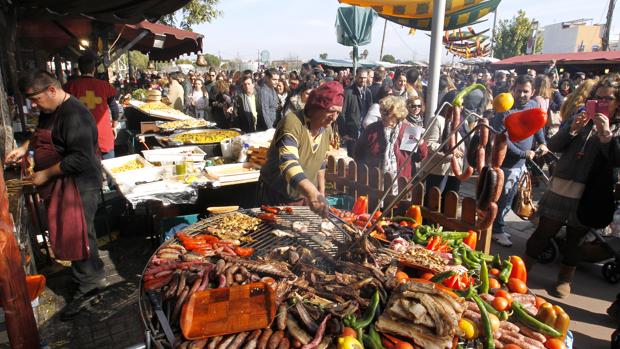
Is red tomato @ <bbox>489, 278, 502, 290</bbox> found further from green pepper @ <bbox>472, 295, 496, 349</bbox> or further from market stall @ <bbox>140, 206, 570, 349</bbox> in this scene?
green pepper @ <bbox>472, 295, 496, 349</bbox>

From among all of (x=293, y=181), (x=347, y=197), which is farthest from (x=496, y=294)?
(x=347, y=197)

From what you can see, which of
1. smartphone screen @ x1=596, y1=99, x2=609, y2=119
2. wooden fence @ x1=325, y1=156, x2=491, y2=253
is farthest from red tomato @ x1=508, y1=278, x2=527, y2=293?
smartphone screen @ x1=596, y1=99, x2=609, y2=119

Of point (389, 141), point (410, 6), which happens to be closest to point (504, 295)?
point (389, 141)

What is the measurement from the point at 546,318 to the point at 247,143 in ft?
14.8

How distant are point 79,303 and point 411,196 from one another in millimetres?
4023

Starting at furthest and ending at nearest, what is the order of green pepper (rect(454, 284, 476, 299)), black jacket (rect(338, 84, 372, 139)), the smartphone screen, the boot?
1. black jacket (rect(338, 84, 372, 139))
2. the boot
3. the smartphone screen
4. green pepper (rect(454, 284, 476, 299))

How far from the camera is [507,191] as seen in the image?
543 cm

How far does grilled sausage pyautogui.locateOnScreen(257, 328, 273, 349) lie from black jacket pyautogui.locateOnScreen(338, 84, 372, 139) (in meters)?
6.65

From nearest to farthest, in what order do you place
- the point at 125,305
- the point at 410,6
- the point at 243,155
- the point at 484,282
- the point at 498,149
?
the point at 498,149 < the point at 484,282 < the point at 125,305 < the point at 243,155 < the point at 410,6

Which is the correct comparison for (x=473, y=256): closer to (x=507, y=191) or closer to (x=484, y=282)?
(x=484, y=282)

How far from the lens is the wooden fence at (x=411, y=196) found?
3887 mm

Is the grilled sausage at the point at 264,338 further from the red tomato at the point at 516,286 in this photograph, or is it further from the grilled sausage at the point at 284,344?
the red tomato at the point at 516,286

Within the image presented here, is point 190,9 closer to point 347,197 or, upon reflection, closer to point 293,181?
point 347,197

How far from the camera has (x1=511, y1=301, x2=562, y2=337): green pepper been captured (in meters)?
2.19
